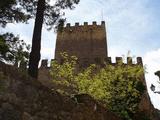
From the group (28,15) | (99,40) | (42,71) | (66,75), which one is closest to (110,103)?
(66,75)

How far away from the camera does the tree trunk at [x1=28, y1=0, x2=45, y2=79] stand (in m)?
15.5

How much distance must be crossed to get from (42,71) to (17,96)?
29.1 metres

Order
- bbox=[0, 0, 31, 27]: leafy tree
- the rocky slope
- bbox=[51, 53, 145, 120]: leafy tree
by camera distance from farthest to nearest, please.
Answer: bbox=[51, 53, 145, 120]: leafy tree, bbox=[0, 0, 31, 27]: leafy tree, the rocky slope

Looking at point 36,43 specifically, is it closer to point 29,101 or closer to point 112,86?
point 112,86

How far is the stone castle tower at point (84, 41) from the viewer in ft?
141

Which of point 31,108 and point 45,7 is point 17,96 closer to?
point 31,108

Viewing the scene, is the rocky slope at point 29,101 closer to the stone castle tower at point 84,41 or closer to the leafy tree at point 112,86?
the leafy tree at point 112,86

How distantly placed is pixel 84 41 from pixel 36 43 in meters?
27.7

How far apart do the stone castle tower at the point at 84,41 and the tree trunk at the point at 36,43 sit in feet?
82.2

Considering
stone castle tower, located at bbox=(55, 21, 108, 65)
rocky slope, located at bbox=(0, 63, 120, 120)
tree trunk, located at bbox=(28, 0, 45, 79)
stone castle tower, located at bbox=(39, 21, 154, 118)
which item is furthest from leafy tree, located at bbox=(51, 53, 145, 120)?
stone castle tower, located at bbox=(55, 21, 108, 65)

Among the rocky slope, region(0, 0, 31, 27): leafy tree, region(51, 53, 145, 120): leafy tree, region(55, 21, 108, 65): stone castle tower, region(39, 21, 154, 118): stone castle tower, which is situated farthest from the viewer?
region(55, 21, 108, 65): stone castle tower

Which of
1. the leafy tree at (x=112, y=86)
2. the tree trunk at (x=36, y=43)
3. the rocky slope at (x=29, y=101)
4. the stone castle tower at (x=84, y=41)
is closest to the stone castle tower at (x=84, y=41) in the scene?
the stone castle tower at (x=84, y=41)

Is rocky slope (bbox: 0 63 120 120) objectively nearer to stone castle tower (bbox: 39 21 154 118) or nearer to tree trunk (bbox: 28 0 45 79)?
tree trunk (bbox: 28 0 45 79)

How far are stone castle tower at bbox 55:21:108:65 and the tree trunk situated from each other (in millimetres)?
25066
